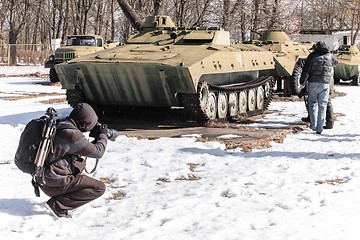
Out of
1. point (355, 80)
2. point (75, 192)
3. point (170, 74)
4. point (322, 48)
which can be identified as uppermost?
point (322, 48)

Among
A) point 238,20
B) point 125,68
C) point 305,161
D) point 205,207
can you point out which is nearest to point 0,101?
point 125,68

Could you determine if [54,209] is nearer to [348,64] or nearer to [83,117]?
[83,117]

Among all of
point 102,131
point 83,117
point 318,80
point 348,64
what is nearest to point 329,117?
point 318,80

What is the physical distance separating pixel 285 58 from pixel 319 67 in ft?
22.9

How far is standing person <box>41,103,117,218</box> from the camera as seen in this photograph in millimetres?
5266

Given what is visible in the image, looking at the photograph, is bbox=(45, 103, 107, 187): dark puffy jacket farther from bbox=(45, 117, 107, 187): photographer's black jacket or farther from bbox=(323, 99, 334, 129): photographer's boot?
bbox=(323, 99, 334, 129): photographer's boot

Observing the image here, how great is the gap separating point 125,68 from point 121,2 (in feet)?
37.5

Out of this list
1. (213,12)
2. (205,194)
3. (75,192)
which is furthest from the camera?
(213,12)

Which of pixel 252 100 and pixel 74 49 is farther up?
pixel 74 49

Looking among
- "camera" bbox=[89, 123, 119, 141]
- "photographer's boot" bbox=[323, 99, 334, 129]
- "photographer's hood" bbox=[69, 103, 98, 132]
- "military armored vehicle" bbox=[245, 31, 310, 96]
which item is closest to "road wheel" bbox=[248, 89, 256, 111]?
"military armored vehicle" bbox=[245, 31, 310, 96]

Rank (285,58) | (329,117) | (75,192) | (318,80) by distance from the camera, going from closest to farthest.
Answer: (75,192) < (318,80) < (329,117) < (285,58)

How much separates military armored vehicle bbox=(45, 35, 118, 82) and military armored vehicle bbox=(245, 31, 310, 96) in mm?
7760

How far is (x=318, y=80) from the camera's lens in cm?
1089

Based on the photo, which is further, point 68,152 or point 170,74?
point 170,74
